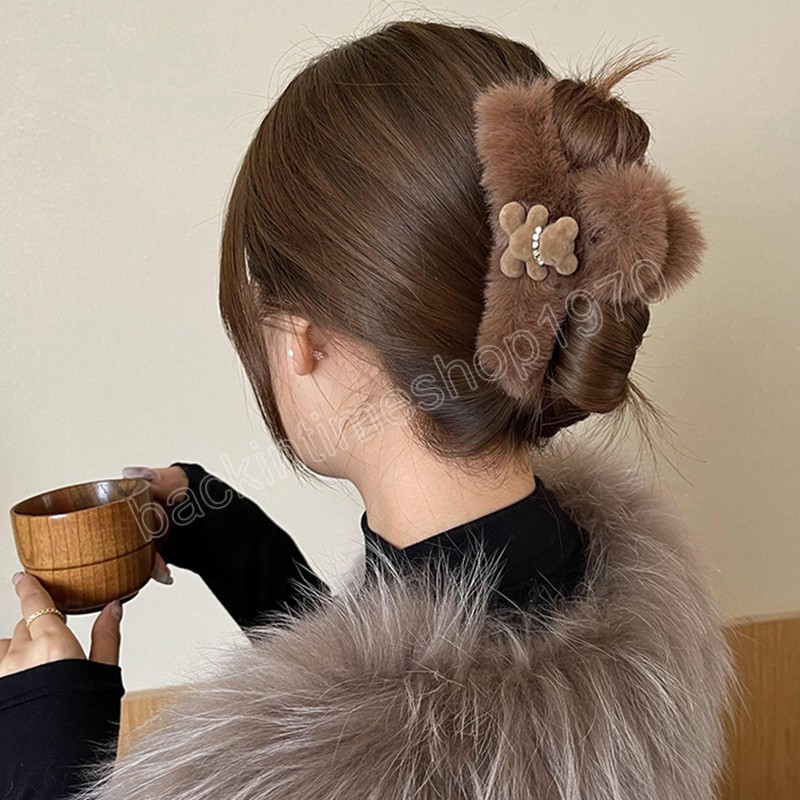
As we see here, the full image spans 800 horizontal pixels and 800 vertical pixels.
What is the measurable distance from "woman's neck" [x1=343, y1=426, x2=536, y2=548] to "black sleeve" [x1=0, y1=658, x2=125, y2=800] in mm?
209

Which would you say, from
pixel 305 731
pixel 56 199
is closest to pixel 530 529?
pixel 305 731

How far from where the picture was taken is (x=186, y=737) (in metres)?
0.42

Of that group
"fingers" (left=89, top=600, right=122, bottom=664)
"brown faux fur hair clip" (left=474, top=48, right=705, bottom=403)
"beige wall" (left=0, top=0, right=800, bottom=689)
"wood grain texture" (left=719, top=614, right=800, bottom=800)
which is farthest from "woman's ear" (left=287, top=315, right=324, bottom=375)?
"wood grain texture" (left=719, top=614, right=800, bottom=800)

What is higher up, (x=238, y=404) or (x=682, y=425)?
(x=238, y=404)

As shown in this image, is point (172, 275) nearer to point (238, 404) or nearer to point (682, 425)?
point (238, 404)

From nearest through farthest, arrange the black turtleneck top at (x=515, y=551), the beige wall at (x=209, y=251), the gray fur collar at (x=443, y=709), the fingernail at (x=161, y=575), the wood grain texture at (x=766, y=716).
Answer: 1. the gray fur collar at (x=443, y=709)
2. the black turtleneck top at (x=515, y=551)
3. the fingernail at (x=161, y=575)
4. the beige wall at (x=209, y=251)
5. the wood grain texture at (x=766, y=716)

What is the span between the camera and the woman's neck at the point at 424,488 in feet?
1.73

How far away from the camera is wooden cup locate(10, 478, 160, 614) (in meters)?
0.54

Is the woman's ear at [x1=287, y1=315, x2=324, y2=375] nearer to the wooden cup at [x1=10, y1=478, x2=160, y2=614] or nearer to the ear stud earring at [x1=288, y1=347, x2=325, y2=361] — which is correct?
the ear stud earring at [x1=288, y1=347, x2=325, y2=361]

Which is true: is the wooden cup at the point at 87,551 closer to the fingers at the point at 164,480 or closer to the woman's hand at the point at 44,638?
the woman's hand at the point at 44,638

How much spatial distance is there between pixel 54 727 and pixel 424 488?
0.27m

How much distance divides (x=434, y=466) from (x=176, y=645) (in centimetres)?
71

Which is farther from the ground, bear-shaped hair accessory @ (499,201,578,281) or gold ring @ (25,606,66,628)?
bear-shaped hair accessory @ (499,201,578,281)

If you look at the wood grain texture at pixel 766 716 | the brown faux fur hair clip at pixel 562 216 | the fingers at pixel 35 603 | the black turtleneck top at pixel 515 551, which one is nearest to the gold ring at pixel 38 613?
the fingers at pixel 35 603
